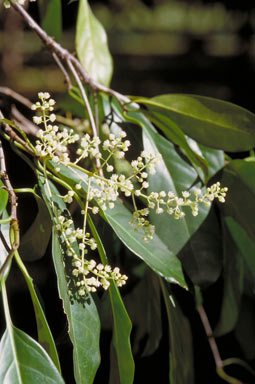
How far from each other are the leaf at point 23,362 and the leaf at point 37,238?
0.18 metres

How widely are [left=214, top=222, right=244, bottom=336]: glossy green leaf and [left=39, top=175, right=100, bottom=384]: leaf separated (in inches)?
18.1

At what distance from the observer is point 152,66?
3.86m

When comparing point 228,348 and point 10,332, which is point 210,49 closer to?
point 228,348

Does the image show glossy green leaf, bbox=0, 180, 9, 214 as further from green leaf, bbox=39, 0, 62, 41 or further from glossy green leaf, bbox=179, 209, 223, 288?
green leaf, bbox=39, 0, 62, 41

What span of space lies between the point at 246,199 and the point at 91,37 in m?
0.58

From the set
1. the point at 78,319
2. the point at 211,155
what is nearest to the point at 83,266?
the point at 78,319

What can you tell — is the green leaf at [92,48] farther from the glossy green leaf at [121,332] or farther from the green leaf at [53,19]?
the glossy green leaf at [121,332]

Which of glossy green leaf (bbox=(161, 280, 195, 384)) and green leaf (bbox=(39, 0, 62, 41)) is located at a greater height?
green leaf (bbox=(39, 0, 62, 41))

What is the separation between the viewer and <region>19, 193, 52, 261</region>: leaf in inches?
32.5

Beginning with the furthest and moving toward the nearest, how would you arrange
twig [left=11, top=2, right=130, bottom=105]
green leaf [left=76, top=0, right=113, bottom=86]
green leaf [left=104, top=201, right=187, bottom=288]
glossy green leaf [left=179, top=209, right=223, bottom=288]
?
green leaf [left=76, top=0, right=113, bottom=86] → twig [left=11, top=2, right=130, bottom=105] → glossy green leaf [left=179, top=209, right=223, bottom=288] → green leaf [left=104, top=201, right=187, bottom=288]

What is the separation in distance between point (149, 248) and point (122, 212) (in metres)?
0.08

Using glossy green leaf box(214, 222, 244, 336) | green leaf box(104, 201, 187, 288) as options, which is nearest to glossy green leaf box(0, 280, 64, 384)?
green leaf box(104, 201, 187, 288)

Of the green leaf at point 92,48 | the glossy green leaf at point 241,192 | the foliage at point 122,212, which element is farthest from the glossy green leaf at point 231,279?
the green leaf at point 92,48

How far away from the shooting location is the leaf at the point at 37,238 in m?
0.82
